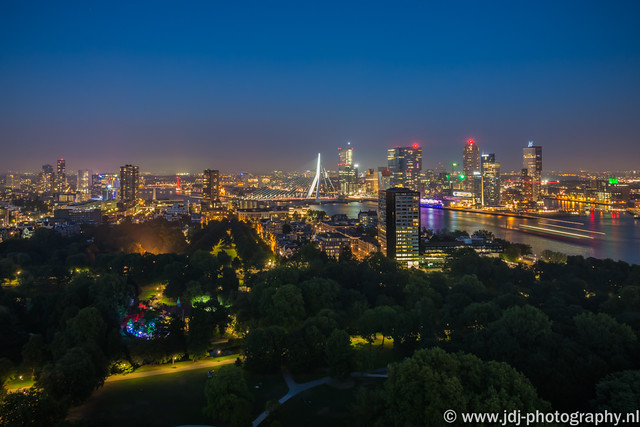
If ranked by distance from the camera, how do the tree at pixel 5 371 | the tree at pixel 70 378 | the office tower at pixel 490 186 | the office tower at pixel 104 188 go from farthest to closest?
the office tower at pixel 104 188 < the office tower at pixel 490 186 < the tree at pixel 5 371 < the tree at pixel 70 378

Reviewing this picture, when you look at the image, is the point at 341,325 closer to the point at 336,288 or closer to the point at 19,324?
the point at 336,288

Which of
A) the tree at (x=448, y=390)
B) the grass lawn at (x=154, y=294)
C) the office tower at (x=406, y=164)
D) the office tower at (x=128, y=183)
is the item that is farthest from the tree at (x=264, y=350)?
the office tower at (x=406, y=164)

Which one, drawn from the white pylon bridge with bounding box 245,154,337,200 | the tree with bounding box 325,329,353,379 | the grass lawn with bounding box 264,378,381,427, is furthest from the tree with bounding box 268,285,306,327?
the white pylon bridge with bounding box 245,154,337,200

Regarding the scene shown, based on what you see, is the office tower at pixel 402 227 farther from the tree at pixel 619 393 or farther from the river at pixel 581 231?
the tree at pixel 619 393

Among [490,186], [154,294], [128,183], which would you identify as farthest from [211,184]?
[154,294]

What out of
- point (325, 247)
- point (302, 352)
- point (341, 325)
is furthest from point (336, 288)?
point (325, 247)
